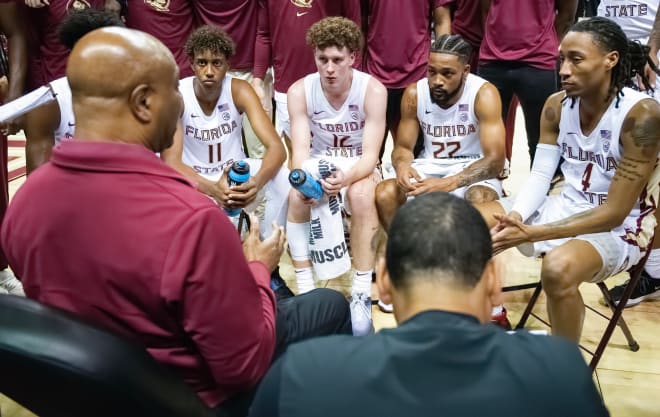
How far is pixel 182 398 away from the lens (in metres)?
1.25

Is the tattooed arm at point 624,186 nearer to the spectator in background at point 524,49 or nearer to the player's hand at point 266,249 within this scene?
the player's hand at point 266,249

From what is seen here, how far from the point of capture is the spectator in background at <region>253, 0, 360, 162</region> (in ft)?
12.5

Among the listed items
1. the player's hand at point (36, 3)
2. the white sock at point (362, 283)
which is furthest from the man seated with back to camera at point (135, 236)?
the player's hand at point (36, 3)

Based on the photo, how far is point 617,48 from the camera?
2.56 m

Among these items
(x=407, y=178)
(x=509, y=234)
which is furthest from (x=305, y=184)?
(x=509, y=234)

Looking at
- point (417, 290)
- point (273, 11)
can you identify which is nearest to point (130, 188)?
point (417, 290)

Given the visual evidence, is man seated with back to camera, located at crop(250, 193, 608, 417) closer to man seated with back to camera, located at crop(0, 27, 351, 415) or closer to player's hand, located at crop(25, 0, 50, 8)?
man seated with back to camera, located at crop(0, 27, 351, 415)

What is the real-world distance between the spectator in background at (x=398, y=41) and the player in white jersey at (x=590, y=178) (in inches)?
45.3

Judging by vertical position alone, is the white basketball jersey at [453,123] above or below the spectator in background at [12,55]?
below

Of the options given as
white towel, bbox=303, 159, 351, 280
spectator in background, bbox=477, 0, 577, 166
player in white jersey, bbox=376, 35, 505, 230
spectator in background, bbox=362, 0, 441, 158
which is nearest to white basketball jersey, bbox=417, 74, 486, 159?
player in white jersey, bbox=376, 35, 505, 230

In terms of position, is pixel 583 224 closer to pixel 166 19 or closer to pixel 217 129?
pixel 217 129

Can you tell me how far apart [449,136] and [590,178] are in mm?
891

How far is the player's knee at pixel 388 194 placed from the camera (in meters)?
3.20

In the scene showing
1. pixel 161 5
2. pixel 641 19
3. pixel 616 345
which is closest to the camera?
pixel 616 345
